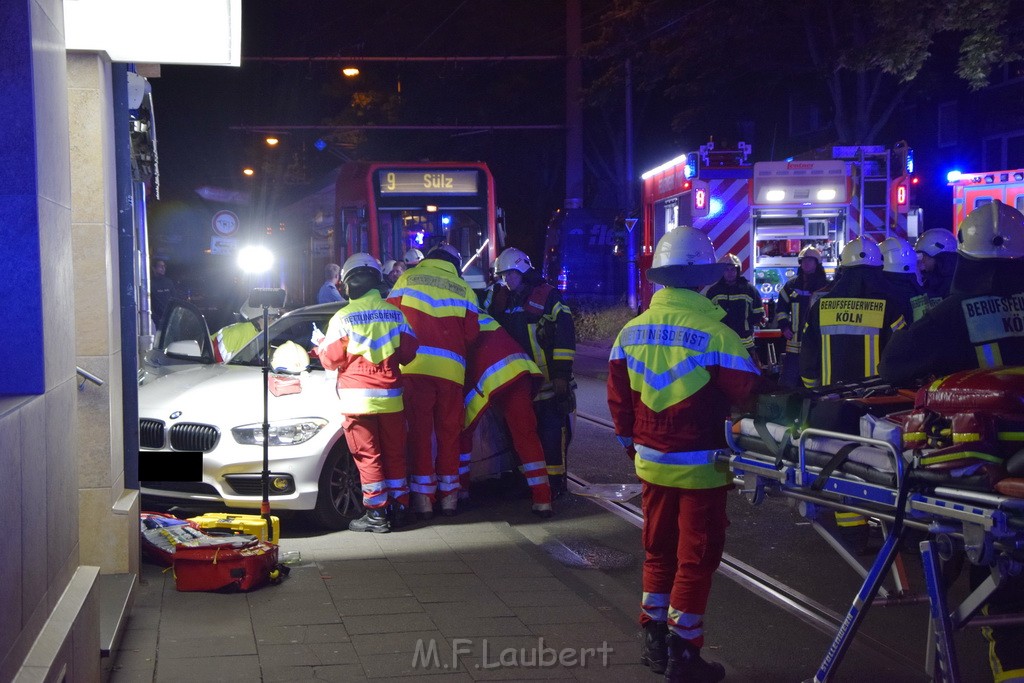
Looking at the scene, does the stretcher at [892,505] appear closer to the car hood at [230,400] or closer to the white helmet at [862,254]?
the white helmet at [862,254]

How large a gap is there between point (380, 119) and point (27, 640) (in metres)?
36.0

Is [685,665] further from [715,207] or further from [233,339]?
[715,207]

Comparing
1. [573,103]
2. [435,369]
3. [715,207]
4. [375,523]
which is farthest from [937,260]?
[573,103]

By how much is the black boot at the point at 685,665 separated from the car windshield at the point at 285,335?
477 centimetres

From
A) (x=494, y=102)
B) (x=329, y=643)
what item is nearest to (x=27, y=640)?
(x=329, y=643)

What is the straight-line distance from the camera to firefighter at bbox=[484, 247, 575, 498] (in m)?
8.83

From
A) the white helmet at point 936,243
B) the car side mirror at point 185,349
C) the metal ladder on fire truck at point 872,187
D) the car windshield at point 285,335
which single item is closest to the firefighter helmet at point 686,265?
the car windshield at point 285,335

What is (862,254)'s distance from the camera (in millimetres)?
7891

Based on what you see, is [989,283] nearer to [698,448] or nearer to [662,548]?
[698,448]

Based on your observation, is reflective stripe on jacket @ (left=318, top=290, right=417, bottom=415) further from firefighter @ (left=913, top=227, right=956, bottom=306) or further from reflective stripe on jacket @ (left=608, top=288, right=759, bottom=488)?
firefighter @ (left=913, top=227, right=956, bottom=306)

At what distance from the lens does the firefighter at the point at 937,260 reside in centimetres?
1008

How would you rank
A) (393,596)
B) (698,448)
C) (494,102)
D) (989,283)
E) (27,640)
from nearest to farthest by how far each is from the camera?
(27,640)
(989,283)
(698,448)
(393,596)
(494,102)

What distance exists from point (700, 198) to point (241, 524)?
928 cm

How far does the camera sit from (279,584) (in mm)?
6457
